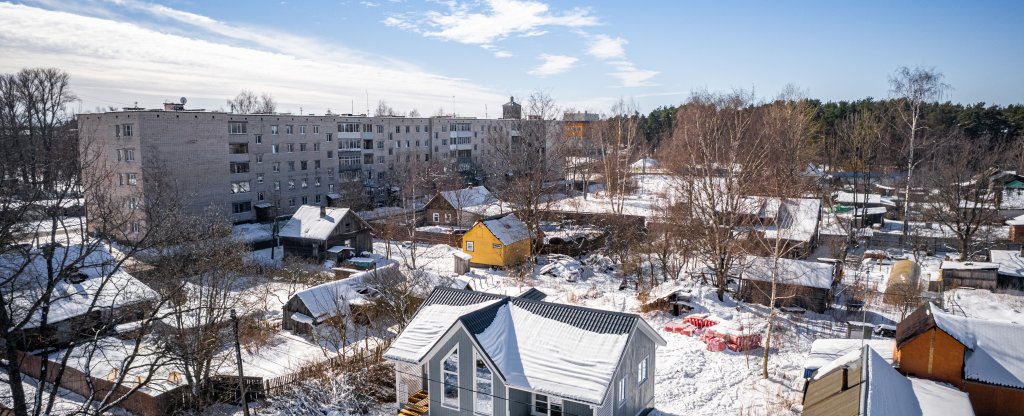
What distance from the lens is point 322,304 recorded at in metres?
23.1

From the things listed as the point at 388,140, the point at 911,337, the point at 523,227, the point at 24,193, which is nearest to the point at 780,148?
the point at 523,227

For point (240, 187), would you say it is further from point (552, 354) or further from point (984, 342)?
point (984, 342)

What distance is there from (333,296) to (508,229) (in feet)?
43.2

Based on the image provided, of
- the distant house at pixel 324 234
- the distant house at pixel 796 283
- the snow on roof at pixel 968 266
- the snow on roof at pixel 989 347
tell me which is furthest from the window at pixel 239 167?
the snow on roof at pixel 968 266

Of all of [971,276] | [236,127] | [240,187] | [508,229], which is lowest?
[971,276]

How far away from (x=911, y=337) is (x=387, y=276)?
17.6 meters

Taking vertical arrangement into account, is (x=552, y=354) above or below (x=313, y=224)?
below

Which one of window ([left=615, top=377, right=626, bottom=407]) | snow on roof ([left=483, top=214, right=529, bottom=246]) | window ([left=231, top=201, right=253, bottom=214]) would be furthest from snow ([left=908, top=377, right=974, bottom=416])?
window ([left=231, top=201, right=253, bottom=214])

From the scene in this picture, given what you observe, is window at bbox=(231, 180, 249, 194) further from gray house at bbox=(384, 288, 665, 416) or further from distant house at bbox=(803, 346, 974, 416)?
distant house at bbox=(803, 346, 974, 416)

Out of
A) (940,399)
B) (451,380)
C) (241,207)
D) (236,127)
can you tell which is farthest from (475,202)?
(940,399)

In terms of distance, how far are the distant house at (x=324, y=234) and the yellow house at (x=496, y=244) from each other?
677cm

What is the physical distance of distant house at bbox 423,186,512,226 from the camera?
4325 cm

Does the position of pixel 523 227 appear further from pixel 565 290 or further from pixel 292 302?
pixel 292 302

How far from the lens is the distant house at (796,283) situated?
23.9 meters
